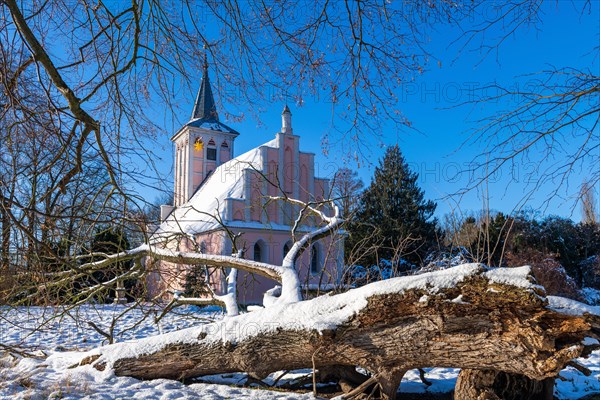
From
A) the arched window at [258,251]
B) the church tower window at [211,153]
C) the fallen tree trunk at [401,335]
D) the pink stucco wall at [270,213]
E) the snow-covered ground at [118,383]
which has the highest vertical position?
the church tower window at [211,153]

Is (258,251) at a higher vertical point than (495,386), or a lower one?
higher

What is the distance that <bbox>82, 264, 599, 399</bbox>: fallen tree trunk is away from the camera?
12.4 feet

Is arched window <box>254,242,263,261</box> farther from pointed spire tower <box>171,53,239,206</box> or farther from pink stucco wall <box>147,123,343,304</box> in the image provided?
pointed spire tower <box>171,53,239,206</box>

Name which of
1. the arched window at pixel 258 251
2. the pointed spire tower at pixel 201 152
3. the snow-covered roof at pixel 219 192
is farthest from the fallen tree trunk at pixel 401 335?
the pointed spire tower at pixel 201 152

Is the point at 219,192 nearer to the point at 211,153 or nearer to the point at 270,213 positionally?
the point at 270,213

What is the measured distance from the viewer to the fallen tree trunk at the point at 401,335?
3.78 m

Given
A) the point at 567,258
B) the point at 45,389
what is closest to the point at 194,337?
the point at 45,389

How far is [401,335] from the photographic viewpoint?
437 centimetres

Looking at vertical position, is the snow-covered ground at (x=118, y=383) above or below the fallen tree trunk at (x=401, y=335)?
below

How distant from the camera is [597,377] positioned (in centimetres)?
603

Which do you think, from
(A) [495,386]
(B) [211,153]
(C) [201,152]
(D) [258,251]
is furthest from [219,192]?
(A) [495,386]

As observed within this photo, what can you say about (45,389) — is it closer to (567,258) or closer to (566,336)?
(566,336)

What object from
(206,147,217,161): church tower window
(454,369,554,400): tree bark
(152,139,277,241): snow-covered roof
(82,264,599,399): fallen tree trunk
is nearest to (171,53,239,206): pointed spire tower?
(206,147,217,161): church tower window

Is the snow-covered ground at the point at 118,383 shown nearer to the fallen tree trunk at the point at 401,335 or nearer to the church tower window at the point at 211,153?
the fallen tree trunk at the point at 401,335
